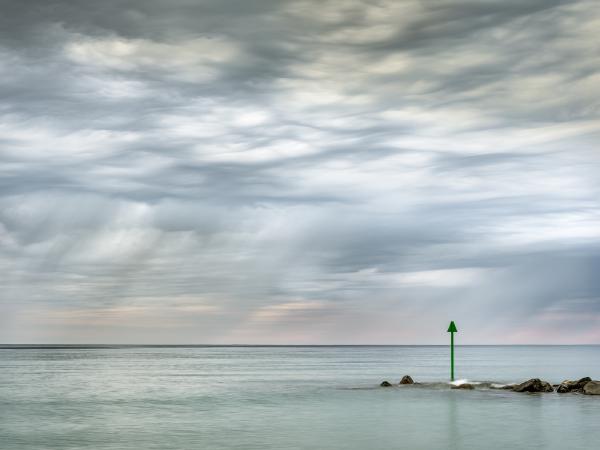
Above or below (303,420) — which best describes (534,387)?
above

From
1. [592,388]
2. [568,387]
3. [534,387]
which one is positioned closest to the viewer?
[592,388]

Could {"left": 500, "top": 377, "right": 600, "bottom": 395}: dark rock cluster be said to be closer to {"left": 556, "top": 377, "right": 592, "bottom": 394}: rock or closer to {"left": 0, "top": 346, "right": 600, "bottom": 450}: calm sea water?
{"left": 556, "top": 377, "right": 592, "bottom": 394}: rock

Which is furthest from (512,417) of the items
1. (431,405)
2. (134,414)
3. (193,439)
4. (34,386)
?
(34,386)

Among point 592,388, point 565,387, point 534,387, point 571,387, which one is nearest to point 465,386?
point 534,387

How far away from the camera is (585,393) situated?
55.3m

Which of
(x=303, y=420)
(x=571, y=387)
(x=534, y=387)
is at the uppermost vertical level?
(x=571, y=387)

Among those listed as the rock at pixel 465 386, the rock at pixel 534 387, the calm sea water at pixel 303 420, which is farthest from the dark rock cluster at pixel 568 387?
the rock at pixel 465 386

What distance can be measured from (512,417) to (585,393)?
1606 cm

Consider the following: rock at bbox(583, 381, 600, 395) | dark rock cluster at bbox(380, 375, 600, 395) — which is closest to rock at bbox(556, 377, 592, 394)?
dark rock cluster at bbox(380, 375, 600, 395)

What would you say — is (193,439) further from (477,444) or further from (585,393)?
(585,393)

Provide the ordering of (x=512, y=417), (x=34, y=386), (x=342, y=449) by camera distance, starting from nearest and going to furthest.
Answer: (x=342, y=449)
(x=512, y=417)
(x=34, y=386)

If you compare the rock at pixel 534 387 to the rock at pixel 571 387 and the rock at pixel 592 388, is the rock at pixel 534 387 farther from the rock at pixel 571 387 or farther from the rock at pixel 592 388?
the rock at pixel 592 388

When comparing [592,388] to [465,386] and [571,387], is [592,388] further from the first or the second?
[465,386]

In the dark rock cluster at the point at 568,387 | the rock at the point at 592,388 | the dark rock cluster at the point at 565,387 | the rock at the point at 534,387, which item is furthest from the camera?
the rock at the point at 534,387
